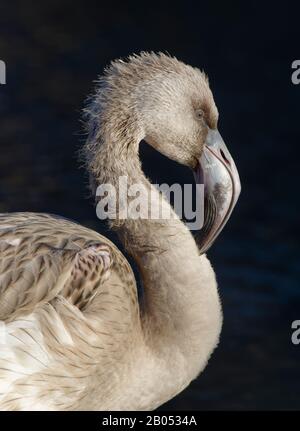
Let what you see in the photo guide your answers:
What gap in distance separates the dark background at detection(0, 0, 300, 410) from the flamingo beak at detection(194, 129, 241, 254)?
1.90 m

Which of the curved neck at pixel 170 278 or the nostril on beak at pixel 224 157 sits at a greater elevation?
the nostril on beak at pixel 224 157

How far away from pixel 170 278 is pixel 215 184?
1.40ft

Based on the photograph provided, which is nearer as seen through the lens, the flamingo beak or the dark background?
the flamingo beak

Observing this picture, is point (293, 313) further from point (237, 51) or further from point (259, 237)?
point (237, 51)

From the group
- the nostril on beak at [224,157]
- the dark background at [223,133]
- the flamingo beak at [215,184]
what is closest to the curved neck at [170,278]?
the flamingo beak at [215,184]

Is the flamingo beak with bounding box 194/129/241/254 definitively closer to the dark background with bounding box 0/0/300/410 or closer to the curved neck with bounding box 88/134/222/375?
the curved neck with bounding box 88/134/222/375

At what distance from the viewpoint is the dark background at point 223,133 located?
646 centimetres

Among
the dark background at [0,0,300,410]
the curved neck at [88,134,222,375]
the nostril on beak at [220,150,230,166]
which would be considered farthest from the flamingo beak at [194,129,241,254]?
the dark background at [0,0,300,410]

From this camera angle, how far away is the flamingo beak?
4.38m

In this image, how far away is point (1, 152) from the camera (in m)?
8.13

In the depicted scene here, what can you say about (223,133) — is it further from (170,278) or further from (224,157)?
(170,278)

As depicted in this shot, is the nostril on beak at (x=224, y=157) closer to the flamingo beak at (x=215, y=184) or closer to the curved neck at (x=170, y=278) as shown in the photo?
the flamingo beak at (x=215, y=184)

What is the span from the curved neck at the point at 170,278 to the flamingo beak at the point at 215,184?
0.35ft

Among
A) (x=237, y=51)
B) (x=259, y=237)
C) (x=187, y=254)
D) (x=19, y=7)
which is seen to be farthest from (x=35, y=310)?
(x=19, y=7)
